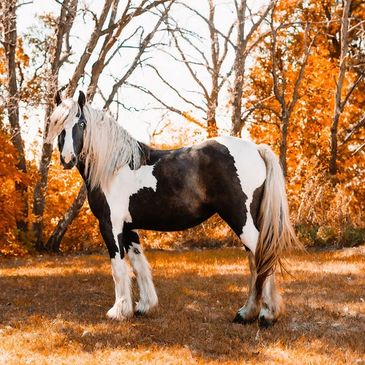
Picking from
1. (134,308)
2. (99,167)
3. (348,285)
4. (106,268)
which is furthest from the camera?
(106,268)

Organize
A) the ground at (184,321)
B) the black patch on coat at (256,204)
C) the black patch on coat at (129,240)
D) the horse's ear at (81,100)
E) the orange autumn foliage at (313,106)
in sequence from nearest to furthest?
the ground at (184,321)
the black patch on coat at (256,204)
the horse's ear at (81,100)
the black patch on coat at (129,240)
the orange autumn foliage at (313,106)

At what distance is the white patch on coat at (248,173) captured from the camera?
5.23 metres

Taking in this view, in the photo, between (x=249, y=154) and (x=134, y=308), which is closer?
(x=249, y=154)

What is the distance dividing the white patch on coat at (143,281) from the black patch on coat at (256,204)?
137 cm

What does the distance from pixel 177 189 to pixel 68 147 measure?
1115 millimetres

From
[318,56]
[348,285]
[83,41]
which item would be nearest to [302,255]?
[348,285]

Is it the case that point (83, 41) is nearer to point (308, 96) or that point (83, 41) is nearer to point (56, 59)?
point (56, 59)

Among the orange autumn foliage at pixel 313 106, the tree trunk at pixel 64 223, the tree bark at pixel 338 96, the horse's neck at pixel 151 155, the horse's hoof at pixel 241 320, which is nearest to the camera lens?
the horse's hoof at pixel 241 320

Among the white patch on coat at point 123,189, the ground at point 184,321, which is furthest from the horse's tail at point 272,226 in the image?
the white patch on coat at point 123,189

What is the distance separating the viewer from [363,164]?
17281 mm

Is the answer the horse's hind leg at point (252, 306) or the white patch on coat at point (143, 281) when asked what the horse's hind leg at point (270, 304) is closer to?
the horse's hind leg at point (252, 306)

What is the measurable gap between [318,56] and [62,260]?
35.7 ft

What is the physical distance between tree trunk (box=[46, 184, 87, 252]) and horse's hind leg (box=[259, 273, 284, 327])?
7963 mm

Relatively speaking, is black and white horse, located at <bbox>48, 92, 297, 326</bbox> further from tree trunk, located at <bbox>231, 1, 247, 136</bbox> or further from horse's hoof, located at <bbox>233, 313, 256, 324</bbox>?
tree trunk, located at <bbox>231, 1, 247, 136</bbox>
